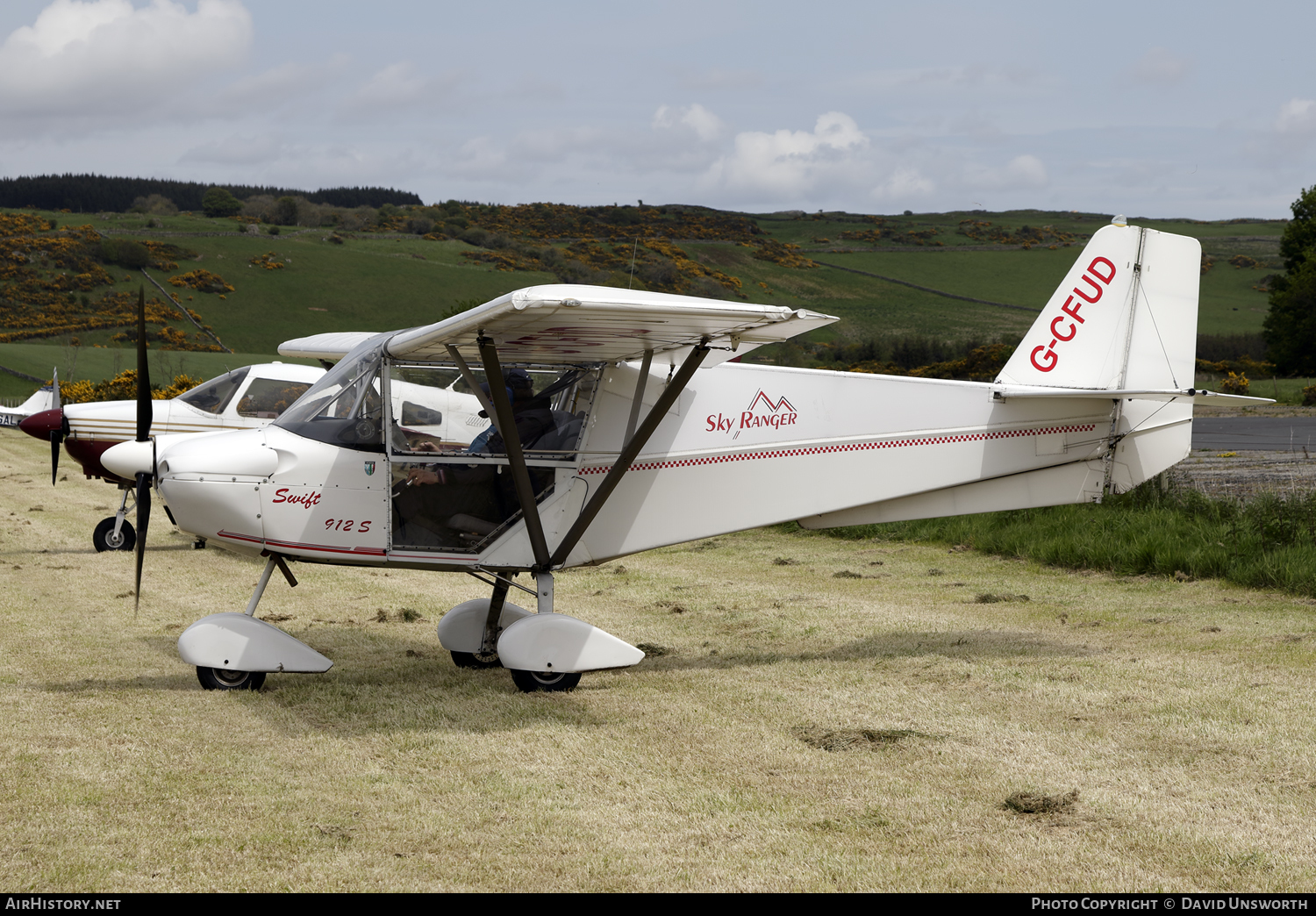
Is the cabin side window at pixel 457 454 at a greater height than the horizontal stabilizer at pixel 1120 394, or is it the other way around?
the horizontal stabilizer at pixel 1120 394

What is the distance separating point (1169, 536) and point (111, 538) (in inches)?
475

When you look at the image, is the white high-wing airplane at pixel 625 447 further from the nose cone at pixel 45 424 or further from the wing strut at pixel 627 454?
the nose cone at pixel 45 424

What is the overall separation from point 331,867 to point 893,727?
3.10 meters

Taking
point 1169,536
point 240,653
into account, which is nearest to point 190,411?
point 240,653

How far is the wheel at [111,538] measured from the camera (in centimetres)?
1336

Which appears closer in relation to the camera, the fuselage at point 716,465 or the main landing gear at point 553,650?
the main landing gear at point 553,650

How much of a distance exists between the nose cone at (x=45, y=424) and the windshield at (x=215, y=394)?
161 cm

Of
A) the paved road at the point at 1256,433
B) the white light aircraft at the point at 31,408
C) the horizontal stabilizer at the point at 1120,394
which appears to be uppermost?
the horizontal stabilizer at the point at 1120,394

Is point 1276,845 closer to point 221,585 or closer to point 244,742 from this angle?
point 244,742

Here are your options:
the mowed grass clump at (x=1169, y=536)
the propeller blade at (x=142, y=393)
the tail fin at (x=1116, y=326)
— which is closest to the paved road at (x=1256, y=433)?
the mowed grass clump at (x=1169, y=536)

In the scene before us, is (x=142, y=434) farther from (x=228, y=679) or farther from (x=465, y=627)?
(x=465, y=627)

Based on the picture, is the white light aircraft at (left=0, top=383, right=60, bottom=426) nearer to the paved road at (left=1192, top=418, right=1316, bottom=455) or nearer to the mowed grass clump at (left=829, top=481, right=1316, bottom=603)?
the mowed grass clump at (left=829, top=481, right=1316, bottom=603)

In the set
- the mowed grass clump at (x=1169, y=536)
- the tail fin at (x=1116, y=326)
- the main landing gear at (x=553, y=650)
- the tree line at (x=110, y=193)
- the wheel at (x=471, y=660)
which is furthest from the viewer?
the tree line at (x=110, y=193)

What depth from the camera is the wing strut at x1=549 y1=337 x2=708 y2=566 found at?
21.7 feet
